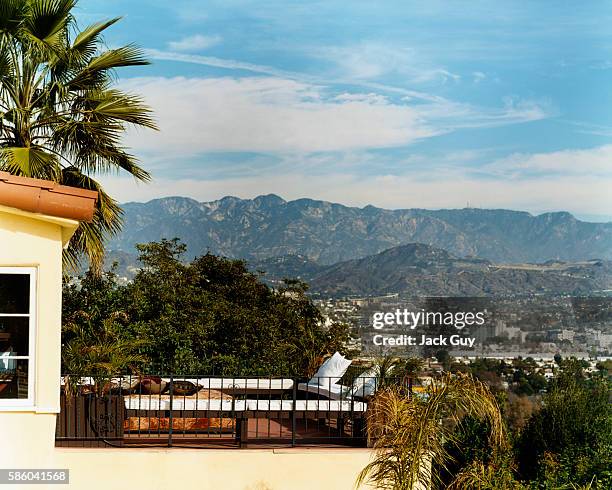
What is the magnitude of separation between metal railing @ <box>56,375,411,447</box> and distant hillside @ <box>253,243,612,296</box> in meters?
19.2

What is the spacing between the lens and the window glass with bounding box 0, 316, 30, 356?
653cm

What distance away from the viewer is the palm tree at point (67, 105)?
9.76 metres

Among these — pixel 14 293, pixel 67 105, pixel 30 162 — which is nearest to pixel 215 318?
pixel 67 105

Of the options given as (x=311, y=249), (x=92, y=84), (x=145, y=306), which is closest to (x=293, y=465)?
(x=92, y=84)

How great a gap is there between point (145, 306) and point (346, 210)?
20.4m

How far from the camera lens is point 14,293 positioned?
6.52 m

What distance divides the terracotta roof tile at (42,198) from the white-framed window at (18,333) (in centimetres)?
50

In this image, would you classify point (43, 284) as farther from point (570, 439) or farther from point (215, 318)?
point (215, 318)

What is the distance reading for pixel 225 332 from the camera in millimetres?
15719

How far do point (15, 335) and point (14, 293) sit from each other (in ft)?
1.05

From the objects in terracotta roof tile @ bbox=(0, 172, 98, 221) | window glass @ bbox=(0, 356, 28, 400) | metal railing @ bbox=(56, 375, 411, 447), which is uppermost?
terracotta roof tile @ bbox=(0, 172, 98, 221)

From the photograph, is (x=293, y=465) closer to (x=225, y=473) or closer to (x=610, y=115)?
(x=225, y=473)

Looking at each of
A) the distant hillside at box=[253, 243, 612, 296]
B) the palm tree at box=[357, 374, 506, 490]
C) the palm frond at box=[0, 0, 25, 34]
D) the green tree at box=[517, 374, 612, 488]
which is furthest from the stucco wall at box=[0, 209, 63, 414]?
the distant hillside at box=[253, 243, 612, 296]

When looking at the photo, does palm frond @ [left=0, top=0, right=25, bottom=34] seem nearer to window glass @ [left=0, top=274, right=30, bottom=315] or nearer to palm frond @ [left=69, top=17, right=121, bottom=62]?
palm frond @ [left=69, top=17, right=121, bottom=62]
